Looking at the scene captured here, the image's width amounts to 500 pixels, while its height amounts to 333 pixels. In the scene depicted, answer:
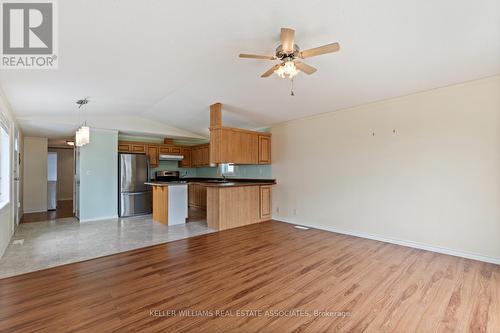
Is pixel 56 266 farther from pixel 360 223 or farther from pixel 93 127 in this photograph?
pixel 360 223

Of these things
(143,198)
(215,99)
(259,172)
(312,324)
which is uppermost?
(215,99)

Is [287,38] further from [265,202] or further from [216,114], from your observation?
[265,202]

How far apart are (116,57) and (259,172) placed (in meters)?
4.33

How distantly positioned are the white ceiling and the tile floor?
2298 mm

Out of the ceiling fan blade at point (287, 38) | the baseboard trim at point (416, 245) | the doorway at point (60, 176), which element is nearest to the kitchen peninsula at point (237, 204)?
the baseboard trim at point (416, 245)

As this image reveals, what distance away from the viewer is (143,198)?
6242 mm

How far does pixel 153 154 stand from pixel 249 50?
209 inches

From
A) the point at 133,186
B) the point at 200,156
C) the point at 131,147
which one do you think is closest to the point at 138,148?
the point at 131,147

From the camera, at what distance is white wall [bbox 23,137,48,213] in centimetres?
650

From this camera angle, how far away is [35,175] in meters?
6.60

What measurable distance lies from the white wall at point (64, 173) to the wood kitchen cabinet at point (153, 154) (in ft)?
15.9

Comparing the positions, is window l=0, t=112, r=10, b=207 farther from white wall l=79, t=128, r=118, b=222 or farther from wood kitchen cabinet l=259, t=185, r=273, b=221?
wood kitchen cabinet l=259, t=185, r=273, b=221

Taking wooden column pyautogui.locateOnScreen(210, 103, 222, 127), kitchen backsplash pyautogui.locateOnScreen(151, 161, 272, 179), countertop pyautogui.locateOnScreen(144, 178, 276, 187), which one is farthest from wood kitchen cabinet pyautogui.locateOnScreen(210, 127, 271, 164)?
countertop pyautogui.locateOnScreen(144, 178, 276, 187)

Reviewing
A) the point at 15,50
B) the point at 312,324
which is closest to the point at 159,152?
the point at 15,50
